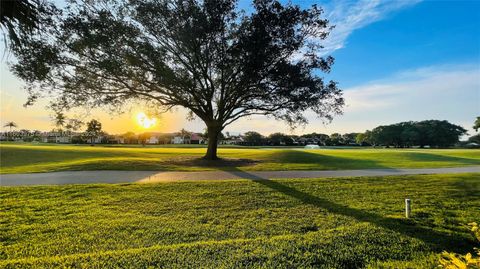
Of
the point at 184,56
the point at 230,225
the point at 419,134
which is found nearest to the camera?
the point at 230,225

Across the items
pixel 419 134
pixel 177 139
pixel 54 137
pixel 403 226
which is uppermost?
pixel 419 134

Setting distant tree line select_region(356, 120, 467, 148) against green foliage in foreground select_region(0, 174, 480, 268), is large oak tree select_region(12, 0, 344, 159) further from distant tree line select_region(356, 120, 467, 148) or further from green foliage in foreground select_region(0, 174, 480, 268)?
distant tree line select_region(356, 120, 467, 148)

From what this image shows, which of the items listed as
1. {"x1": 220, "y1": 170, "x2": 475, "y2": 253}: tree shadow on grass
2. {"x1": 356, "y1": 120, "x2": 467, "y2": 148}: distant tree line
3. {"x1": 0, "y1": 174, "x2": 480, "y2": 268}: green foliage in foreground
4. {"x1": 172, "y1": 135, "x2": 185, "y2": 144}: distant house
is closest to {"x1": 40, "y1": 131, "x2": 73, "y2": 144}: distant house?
{"x1": 172, "y1": 135, "x2": 185, "y2": 144}: distant house

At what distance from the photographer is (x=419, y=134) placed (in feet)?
250

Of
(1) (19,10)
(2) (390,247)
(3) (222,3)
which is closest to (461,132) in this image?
(3) (222,3)

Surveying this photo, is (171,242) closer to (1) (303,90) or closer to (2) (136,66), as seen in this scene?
Answer: (2) (136,66)

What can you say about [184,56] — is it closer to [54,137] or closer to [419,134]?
[419,134]

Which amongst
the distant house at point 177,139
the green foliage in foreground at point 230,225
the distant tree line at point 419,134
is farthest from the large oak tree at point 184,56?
the distant house at point 177,139

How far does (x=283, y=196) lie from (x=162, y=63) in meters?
10.9

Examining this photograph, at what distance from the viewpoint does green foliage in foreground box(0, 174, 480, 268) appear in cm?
503

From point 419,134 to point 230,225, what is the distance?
82.8 metres

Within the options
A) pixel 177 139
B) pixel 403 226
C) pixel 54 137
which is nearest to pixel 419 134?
pixel 177 139

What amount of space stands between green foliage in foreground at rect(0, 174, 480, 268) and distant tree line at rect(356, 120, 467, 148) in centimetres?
7362

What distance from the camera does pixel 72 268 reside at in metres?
4.46
